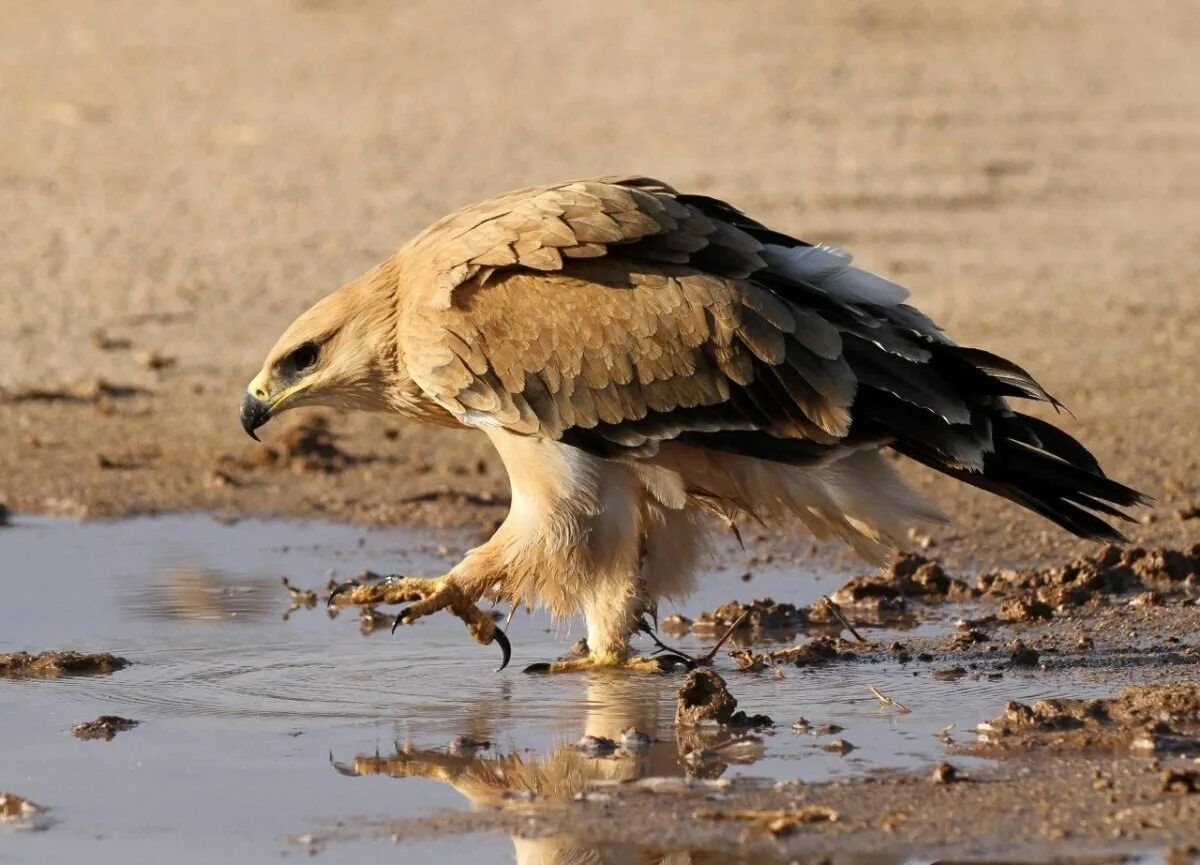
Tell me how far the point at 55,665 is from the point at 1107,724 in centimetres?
290

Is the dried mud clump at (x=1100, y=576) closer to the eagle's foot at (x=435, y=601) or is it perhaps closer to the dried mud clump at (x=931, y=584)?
the dried mud clump at (x=931, y=584)

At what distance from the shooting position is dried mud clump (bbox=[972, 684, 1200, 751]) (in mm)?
5410

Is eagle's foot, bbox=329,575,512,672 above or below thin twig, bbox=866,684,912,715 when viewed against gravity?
above

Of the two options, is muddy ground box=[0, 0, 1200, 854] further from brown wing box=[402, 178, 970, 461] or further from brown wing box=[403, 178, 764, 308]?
brown wing box=[403, 178, 764, 308]

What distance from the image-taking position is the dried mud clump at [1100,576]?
7.20 metres

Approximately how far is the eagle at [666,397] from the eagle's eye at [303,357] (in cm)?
28

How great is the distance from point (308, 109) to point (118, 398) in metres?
5.85

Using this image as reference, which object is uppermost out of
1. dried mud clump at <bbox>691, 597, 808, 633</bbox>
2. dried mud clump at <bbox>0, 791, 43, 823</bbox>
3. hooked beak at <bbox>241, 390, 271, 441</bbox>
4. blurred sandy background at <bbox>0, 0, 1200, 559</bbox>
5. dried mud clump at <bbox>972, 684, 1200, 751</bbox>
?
blurred sandy background at <bbox>0, 0, 1200, 559</bbox>

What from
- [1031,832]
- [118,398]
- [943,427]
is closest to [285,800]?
[1031,832]

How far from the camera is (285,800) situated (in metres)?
5.23

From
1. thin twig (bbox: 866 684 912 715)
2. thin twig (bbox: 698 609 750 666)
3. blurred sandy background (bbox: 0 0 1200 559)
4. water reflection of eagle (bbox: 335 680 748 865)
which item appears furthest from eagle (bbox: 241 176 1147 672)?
blurred sandy background (bbox: 0 0 1200 559)

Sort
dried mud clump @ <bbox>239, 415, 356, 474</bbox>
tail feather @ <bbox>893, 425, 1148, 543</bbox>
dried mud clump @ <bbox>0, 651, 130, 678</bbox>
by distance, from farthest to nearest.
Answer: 1. dried mud clump @ <bbox>239, 415, 356, 474</bbox>
2. dried mud clump @ <bbox>0, 651, 130, 678</bbox>
3. tail feather @ <bbox>893, 425, 1148, 543</bbox>

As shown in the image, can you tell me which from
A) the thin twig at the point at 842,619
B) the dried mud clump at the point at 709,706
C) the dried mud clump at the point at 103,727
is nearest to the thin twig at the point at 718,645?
the thin twig at the point at 842,619

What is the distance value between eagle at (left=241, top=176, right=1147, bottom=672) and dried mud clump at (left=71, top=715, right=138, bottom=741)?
913 millimetres
